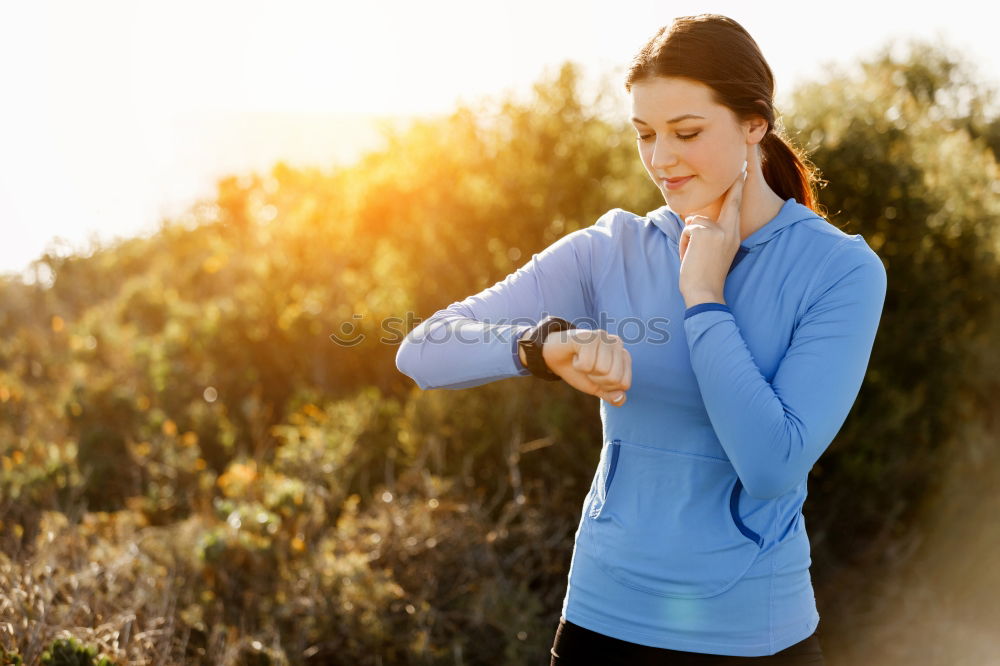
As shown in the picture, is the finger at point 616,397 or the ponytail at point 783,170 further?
the ponytail at point 783,170

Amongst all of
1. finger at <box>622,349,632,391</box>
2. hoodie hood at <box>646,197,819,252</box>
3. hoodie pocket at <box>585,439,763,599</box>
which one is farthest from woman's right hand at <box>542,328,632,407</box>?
hoodie hood at <box>646,197,819,252</box>

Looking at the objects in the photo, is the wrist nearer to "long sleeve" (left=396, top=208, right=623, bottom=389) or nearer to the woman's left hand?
the woman's left hand

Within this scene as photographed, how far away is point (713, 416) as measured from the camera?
156 centimetres

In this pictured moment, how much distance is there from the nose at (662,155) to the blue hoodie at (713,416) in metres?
0.14

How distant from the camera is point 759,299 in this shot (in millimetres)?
1723

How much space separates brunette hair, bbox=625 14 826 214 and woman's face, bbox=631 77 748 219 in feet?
0.07

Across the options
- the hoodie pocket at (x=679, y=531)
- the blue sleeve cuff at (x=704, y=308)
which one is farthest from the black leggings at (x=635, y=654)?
the blue sleeve cuff at (x=704, y=308)

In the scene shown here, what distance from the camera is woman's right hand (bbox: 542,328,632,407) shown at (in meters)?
1.56

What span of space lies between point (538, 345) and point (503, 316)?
235 millimetres

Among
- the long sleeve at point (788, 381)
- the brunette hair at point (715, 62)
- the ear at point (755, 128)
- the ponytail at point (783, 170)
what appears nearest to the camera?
the long sleeve at point (788, 381)

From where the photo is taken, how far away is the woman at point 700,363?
1562 millimetres

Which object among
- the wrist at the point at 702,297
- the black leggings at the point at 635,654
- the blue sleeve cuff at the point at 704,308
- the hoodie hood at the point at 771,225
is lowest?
the black leggings at the point at 635,654

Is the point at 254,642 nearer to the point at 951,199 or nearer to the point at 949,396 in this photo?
the point at 949,396

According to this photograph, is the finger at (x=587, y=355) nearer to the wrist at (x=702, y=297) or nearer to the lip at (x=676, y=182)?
the wrist at (x=702, y=297)
